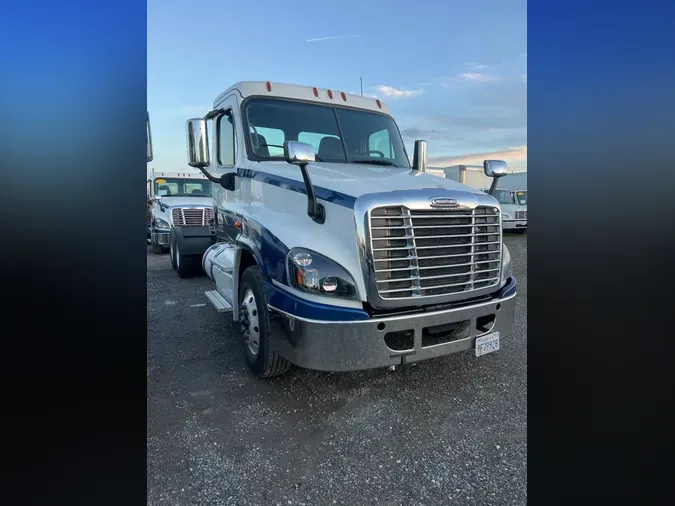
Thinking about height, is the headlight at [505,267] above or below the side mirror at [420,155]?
below

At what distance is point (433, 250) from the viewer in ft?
10.1

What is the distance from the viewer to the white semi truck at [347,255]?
2812 millimetres

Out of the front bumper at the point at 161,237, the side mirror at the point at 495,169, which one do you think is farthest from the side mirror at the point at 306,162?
the front bumper at the point at 161,237

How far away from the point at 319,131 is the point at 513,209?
1430cm

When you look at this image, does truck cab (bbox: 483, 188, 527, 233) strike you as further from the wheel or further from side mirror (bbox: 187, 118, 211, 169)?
the wheel

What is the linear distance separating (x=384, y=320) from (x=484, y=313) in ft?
3.15

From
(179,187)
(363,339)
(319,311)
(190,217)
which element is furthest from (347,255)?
(179,187)

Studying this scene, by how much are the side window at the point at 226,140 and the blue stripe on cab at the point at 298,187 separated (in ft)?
1.55

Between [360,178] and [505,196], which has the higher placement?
[505,196]

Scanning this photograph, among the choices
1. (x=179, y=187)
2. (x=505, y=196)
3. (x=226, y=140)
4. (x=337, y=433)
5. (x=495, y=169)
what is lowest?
(x=337, y=433)

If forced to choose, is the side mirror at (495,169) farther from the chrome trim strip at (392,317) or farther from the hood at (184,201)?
the hood at (184,201)

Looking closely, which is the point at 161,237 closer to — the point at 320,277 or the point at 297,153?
the point at 297,153
